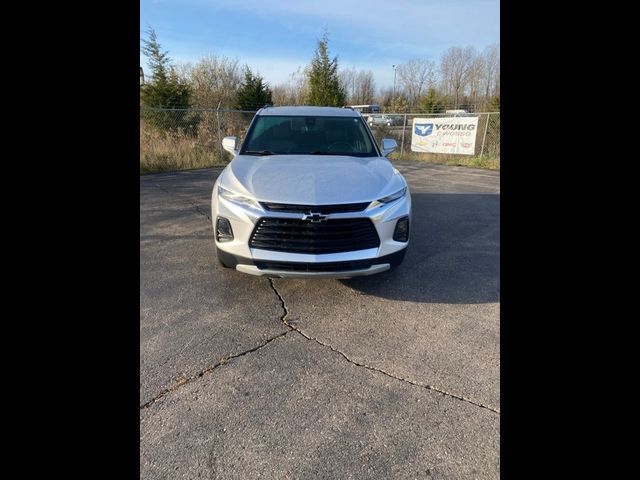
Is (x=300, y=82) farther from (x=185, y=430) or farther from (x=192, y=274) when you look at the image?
(x=185, y=430)

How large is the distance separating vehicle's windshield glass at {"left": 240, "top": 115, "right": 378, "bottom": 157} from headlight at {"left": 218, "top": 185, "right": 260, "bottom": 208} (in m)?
1.04

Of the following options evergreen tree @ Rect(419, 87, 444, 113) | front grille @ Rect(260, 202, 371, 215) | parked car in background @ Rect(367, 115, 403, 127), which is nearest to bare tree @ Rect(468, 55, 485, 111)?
evergreen tree @ Rect(419, 87, 444, 113)

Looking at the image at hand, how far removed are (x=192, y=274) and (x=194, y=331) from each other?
1.14 metres

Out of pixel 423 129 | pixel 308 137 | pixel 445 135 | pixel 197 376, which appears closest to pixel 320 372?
pixel 197 376

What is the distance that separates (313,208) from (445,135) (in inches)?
541

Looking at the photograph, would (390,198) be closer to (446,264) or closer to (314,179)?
(314,179)

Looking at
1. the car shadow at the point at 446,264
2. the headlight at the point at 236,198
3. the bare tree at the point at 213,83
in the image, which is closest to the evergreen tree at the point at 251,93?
the bare tree at the point at 213,83

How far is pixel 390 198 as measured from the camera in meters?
2.96

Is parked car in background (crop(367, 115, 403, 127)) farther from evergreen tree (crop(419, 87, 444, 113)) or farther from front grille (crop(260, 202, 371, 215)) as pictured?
front grille (crop(260, 202, 371, 215))

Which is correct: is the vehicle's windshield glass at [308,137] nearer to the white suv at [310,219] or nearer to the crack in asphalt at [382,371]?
the white suv at [310,219]
